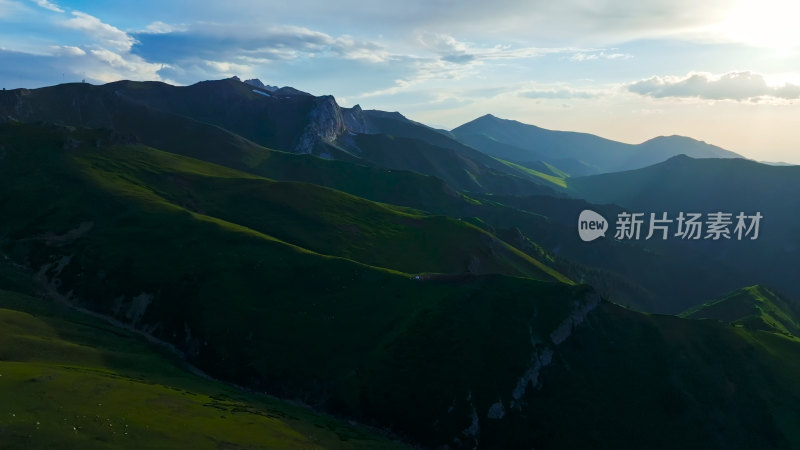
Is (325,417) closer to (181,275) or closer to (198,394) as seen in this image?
(198,394)

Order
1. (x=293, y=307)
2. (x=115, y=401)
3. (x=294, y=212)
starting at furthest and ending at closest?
(x=294, y=212)
(x=293, y=307)
(x=115, y=401)

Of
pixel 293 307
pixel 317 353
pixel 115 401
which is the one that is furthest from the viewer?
pixel 293 307

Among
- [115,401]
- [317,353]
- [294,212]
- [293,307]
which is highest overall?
[294,212]

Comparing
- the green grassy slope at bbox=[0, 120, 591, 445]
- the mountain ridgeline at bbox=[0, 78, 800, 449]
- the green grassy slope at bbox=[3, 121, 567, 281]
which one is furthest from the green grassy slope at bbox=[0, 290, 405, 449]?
the green grassy slope at bbox=[3, 121, 567, 281]

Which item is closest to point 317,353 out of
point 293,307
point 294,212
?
point 293,307

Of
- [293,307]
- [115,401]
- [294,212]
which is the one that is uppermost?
[294,212]

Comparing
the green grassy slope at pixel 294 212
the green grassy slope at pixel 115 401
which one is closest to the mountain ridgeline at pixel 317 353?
the green grassy slope at pixel 115 401

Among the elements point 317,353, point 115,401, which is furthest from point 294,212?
point 115,401

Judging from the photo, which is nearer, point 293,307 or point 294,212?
point 293,307

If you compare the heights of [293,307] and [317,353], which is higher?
[293,307]

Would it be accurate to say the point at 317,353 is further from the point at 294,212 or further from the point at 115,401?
the point at 294,212
